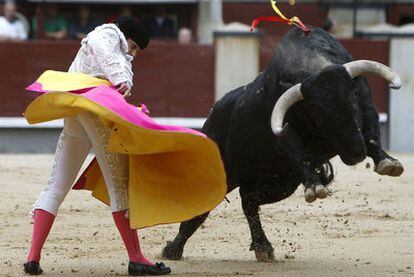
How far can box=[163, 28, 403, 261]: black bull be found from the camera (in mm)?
5125

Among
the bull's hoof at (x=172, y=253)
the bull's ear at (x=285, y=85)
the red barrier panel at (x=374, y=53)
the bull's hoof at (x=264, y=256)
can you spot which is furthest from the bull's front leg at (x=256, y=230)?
the red barrier panel at (x=374, y=53)

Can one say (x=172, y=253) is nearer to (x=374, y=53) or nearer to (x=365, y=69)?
(x=365, y=69)

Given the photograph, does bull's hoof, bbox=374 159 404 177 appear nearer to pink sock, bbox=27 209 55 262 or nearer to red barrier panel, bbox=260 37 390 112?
pink sock, bbox=27 209 55 262

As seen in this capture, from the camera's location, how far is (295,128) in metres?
5.38

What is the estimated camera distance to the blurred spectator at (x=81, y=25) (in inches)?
523

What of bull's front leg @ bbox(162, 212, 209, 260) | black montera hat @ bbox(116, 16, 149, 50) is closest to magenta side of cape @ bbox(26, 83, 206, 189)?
black montera hat @ bbox(116, 16, 149, 50)

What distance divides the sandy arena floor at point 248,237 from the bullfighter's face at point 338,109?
0.56 metres

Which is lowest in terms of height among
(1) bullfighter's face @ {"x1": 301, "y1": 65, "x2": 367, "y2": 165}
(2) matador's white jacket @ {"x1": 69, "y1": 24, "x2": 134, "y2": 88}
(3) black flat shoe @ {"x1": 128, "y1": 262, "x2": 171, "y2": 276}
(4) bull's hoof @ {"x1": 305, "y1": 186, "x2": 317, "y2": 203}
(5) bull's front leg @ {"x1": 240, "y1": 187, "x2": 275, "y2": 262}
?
(5) bull's front leg @ {"x1": 240, "y1": 187, "x2": 275, "y2": 262}

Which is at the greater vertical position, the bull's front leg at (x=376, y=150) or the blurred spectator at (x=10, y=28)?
the bull's front leg at (x=376, y=150)

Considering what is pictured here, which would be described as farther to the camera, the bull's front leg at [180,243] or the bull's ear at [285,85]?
the bull's front leg at [180,243]

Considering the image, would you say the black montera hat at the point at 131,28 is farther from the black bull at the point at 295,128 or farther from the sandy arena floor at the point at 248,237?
the sandy arena floor at the point at 248,237

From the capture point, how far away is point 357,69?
205 inches

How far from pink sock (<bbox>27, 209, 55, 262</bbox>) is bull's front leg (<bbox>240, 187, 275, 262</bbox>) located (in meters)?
1.09

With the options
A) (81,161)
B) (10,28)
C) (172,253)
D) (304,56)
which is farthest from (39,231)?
(10,28)
